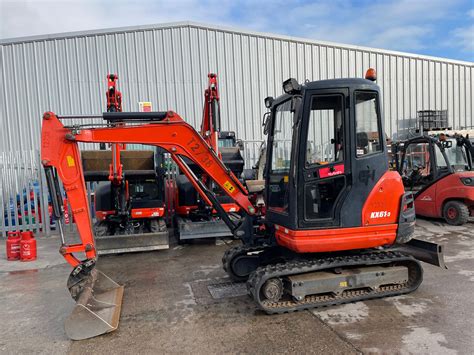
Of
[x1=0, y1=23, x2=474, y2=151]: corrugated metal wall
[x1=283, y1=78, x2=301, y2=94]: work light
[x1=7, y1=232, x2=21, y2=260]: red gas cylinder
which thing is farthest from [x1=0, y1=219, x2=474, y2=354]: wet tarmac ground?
[x1=0, y1=23, x2=474, y2=151]: corrugated metal wall

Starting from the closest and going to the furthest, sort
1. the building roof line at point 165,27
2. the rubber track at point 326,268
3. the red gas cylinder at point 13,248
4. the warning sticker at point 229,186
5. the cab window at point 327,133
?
the rubber track at point 326,268, the cab window at point 327,133, the warning sticker at point 229,186, the red gas cylinder at point 13,248, the building roof line at point 165,27

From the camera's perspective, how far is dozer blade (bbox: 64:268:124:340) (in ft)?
12.7

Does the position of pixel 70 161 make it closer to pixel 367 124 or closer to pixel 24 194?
pixel 367 124

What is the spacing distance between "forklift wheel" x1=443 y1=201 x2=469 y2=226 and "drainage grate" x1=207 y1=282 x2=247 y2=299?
6.22 metres

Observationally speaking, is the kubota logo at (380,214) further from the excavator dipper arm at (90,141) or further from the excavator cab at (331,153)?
the excavator dipper arm at (90,141)

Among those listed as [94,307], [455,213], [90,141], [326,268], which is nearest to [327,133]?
[326,268]

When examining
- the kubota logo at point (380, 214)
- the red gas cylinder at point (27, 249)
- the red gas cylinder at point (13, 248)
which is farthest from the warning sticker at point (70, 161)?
the red gas cylinder at point (13, 248)

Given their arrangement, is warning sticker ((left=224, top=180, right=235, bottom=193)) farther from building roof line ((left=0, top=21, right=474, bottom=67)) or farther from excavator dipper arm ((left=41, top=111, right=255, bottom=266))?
building roof line ((left=0, top=21, right=474, bottom=67))

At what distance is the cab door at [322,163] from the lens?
170 inches

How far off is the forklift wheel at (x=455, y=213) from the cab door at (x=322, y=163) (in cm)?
590

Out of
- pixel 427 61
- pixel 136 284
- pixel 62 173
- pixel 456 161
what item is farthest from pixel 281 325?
A: pixel 427 61

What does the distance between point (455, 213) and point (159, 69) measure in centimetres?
1118

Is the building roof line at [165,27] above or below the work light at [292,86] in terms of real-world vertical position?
above

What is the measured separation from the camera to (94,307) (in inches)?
172
